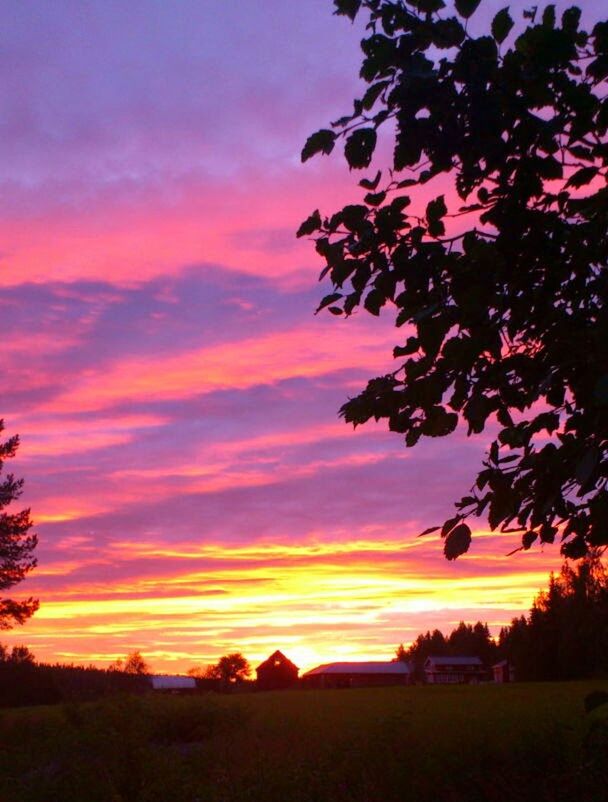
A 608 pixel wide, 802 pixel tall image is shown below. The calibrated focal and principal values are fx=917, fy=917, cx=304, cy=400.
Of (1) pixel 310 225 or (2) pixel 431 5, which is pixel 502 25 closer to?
(2) pixel 431 5

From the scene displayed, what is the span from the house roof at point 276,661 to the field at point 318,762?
67.8 m

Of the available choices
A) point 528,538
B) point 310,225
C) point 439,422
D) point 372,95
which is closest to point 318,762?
point 528,538

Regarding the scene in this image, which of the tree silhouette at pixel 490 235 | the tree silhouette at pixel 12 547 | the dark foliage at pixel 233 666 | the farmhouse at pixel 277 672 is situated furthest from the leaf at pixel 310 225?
the dark foliage at pixel 233 666

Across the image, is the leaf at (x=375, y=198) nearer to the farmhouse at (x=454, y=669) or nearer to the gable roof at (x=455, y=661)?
the farmhouse at (x=454, y=669)

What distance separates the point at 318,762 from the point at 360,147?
11.7 metres

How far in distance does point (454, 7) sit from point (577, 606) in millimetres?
68049

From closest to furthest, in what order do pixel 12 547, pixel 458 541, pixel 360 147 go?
pixel 458 541 < pixel 360 147 < pixel 12 547

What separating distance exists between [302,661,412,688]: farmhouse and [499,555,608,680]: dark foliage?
121ft

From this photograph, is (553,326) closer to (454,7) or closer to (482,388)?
(482,388)

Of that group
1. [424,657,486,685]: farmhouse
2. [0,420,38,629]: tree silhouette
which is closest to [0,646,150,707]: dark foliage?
[0,420,38,629]: tree silhouette

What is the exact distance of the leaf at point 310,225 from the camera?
416 cm

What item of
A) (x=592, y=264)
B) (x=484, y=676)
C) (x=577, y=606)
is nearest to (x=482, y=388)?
(x=592, y=264)

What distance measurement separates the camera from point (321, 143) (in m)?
4.09

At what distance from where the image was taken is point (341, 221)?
13.8 feet
